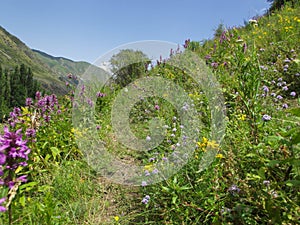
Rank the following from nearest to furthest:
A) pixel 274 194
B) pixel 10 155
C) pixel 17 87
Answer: pixel 10 155, pixel 274 194, pixel 17 87

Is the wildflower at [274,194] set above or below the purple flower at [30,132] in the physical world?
above

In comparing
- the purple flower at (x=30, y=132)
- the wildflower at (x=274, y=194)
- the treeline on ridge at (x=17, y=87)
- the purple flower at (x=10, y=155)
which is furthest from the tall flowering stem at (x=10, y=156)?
the treeline on ridge at (x=17, y=87)

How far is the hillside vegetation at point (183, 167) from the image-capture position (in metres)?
1.37

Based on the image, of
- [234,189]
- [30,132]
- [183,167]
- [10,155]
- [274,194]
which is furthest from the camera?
[30,132]

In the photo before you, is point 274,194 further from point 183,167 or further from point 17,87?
point 17,87

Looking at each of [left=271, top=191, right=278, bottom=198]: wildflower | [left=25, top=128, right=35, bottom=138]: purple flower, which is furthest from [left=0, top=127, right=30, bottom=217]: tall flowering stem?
[left=271, top=191, right=278, bottom=198]: wildflower

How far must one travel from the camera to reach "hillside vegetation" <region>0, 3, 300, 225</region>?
1369mm

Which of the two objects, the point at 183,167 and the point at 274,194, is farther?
the point at 183,167

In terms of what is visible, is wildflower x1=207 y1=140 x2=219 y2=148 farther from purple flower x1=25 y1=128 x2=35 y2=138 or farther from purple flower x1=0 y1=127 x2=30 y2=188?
purple flower x1=25 y1=128 x2=35 y2=138

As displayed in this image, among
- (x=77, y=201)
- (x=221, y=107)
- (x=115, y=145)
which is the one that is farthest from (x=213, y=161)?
(x=115, y=145)

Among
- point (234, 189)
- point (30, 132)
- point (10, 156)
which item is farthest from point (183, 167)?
point (30, 132)

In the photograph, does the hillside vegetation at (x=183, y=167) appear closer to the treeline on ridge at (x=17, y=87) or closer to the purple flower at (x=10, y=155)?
the purple flower at (x=10, y=155)

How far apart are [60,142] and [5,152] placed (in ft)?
5.87

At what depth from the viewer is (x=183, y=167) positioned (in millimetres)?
1869
